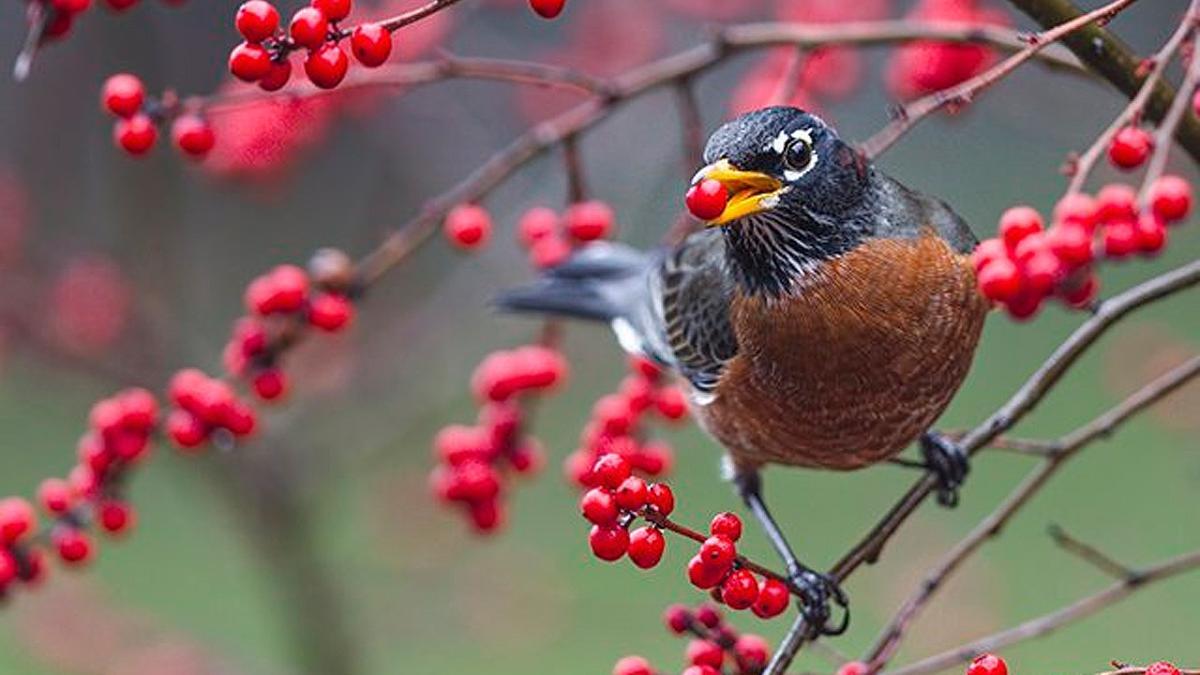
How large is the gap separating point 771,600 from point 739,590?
68 millimetres

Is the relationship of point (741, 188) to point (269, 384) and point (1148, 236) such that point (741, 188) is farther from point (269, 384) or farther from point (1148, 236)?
point (269, 384)

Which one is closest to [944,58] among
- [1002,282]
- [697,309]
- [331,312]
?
[697,309]

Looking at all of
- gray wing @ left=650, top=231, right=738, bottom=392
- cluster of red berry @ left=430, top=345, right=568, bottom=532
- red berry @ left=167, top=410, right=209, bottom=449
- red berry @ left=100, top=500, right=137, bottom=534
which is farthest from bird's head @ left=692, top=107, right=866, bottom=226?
red berry @ left=100, top=500, right=137, bottom=534

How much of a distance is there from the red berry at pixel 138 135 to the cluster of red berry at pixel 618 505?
784 millimetres

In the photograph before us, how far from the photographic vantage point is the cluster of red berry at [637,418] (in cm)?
253

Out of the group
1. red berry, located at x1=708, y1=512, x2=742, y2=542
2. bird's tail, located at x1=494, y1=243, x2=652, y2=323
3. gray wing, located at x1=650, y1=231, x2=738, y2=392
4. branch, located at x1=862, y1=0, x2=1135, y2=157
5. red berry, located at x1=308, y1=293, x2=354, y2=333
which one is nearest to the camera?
branch, located at x1=862, y1=0, x2=1135, y2=157

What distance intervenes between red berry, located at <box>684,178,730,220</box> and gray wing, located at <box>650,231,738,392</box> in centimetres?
62

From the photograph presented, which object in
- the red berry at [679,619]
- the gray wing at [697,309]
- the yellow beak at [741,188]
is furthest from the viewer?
the gray wing at [697,309]

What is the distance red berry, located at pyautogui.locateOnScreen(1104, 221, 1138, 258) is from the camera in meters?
1.72

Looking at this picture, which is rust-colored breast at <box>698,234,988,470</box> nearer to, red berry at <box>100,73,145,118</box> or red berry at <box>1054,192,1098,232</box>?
red berry at <box>1054,192,1098,232</box>

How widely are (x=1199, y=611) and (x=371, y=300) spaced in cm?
348

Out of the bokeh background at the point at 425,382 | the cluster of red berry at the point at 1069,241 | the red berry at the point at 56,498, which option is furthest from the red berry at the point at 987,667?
the red berry at the point at 56,498

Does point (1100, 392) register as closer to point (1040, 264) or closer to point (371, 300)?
point (371, 300)

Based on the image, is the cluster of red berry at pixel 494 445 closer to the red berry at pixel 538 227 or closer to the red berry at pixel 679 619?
the red berry at pixel 538 227
